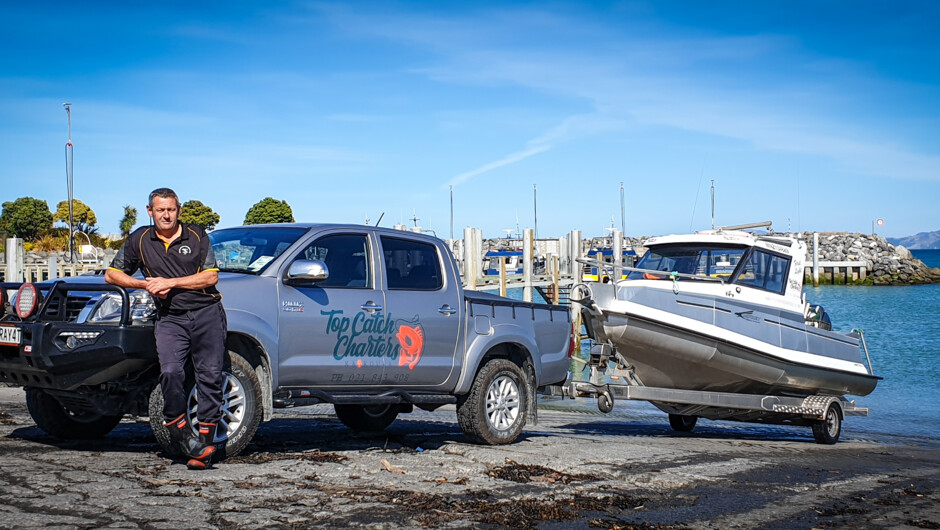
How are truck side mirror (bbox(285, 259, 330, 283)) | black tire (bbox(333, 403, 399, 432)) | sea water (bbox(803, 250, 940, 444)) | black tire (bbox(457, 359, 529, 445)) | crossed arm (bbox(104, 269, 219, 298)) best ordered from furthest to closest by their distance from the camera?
sea water (bbox(803, 250, 940, 444))
black tire (bbox(333, 403, 399, 432))
black tire (bbox(457, 359, 529, 445))
truck side mirror (bbox(285, 259, 330, 283))
crossed arm (bbox(104, 269, 219, 298))

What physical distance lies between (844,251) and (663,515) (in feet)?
316

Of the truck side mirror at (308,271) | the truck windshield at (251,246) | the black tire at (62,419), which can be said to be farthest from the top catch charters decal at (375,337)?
the black tire at (62,419)

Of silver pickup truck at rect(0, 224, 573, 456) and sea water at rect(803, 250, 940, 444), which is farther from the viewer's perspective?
sea water at rect(803, 250, 940, 444)

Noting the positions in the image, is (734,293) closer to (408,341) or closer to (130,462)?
(408,341)

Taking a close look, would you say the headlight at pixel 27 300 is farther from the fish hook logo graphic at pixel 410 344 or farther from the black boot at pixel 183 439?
the fish hook logo graphic at pixel 410 344

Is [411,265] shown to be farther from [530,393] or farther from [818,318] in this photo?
[818,318]

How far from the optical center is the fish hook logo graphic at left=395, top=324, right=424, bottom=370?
8.59 m

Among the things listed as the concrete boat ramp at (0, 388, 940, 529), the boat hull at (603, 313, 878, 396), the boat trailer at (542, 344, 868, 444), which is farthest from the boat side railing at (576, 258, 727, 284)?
the concrete boat ramp at (0, 388, 940, 529)

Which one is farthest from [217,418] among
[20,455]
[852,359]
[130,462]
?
[852,359]

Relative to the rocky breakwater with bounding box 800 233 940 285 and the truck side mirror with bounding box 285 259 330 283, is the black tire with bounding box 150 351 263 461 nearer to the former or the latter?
the truck side mirror with bounding box 285 259 330 283

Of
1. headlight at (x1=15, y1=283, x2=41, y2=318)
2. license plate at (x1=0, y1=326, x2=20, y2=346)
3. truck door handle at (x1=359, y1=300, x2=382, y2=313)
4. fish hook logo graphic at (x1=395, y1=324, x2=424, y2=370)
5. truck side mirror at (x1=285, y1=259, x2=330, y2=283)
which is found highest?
Result: truck side mirror at (x1=285, y1=259, x2=330, y2=283)

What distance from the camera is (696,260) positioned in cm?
1290

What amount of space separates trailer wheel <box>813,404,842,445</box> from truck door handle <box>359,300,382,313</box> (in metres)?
7.05

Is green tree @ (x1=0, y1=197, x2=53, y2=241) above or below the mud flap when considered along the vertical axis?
above
